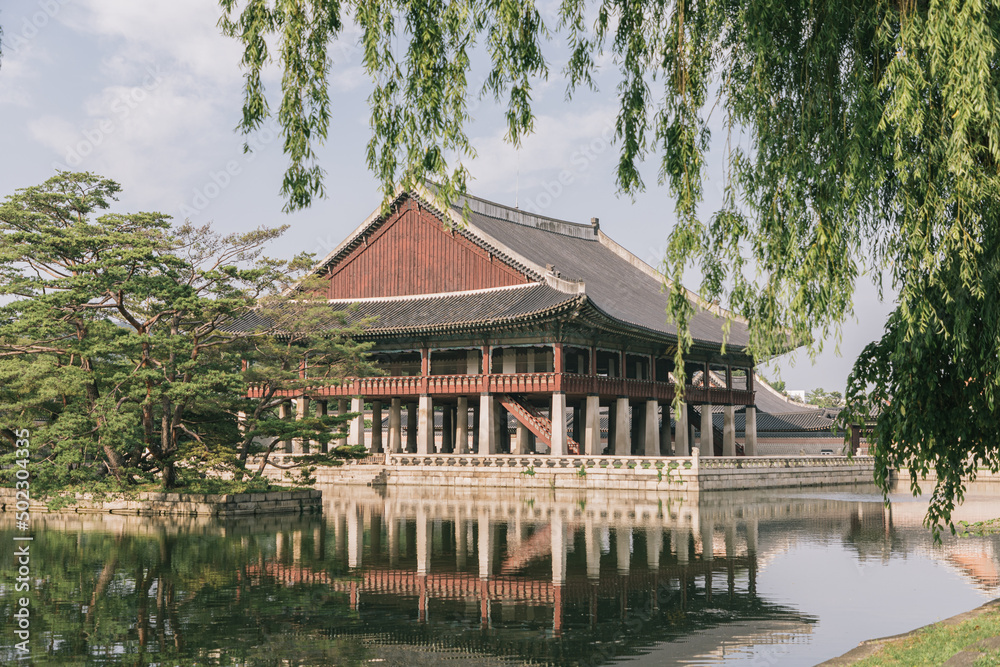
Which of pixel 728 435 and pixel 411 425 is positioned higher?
pixel 411 425

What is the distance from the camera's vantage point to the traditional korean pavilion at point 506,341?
42.3 metres

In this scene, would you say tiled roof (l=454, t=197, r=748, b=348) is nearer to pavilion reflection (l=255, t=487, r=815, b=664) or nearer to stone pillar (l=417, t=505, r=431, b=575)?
stone pillar (l=417, t=505, r=431, b=575)

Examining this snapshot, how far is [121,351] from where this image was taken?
91.4ft

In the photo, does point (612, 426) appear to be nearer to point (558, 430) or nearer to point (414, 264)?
point (558, 430)

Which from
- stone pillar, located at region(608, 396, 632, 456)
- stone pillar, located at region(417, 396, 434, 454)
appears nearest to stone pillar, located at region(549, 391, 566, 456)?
stone pillar, located at region(608, 396, 632, 456)

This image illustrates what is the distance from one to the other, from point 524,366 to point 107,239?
70.8 ft

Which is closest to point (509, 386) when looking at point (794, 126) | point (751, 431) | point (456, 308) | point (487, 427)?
point (487, 427)

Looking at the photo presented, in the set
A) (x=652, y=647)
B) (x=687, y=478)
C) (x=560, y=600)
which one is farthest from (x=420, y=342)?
(x=652, y=647)

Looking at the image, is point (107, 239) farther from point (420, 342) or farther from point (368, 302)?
point (368, 302)

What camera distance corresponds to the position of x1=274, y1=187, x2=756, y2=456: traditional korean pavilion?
42312 millimetres

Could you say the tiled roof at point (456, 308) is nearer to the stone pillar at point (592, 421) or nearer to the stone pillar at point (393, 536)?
the stone pillar at point (592, 421)

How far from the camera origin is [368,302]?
50219 mm

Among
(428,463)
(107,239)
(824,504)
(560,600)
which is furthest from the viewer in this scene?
(428,463)

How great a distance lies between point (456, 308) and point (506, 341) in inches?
133
